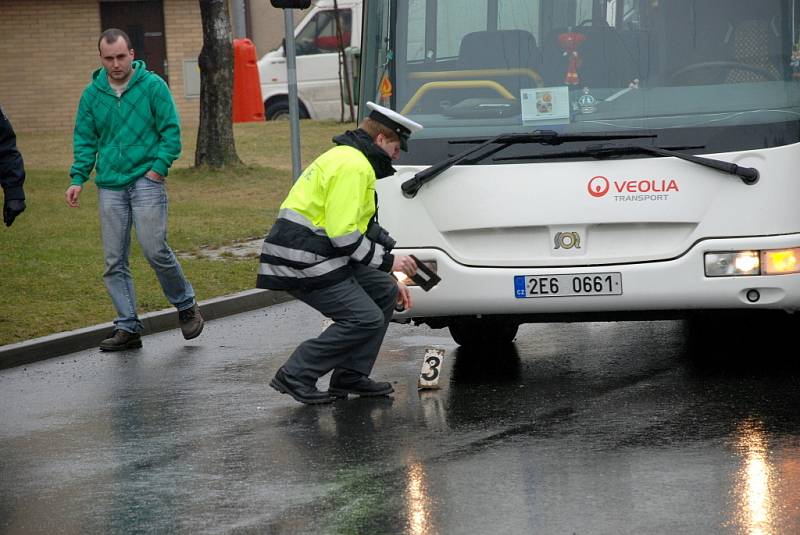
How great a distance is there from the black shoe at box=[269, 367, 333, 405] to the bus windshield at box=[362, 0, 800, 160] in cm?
140

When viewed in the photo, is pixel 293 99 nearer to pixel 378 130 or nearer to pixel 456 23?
pixel 456 23

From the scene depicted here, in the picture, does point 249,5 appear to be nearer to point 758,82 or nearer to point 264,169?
point 264,169

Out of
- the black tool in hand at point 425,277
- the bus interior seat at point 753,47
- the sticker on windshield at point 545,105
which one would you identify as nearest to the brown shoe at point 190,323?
the black tool in hand at point 425,277

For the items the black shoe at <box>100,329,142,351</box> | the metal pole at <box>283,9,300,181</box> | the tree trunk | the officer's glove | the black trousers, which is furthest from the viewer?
the tree trunk

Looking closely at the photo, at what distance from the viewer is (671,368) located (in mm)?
8844

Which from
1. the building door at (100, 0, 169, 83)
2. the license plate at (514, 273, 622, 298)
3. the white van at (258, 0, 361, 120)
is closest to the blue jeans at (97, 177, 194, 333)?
the license plate at (514, 273, 622, 298)

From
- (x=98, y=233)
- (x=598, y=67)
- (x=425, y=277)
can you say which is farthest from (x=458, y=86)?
(x=98, y=233)

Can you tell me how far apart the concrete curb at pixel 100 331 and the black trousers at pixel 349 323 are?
8.27 ft

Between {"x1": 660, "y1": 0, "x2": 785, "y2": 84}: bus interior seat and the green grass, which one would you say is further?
the green grass

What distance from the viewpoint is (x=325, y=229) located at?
7.86m

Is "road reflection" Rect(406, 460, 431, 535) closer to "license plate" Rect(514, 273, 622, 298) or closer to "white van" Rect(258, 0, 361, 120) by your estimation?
"license plate" Rect(514, 273, 622, 298)

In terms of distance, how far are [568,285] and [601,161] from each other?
0.64 m

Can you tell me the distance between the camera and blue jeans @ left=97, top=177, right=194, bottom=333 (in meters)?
10.1

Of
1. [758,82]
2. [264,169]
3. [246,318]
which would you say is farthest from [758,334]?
[264,169]
